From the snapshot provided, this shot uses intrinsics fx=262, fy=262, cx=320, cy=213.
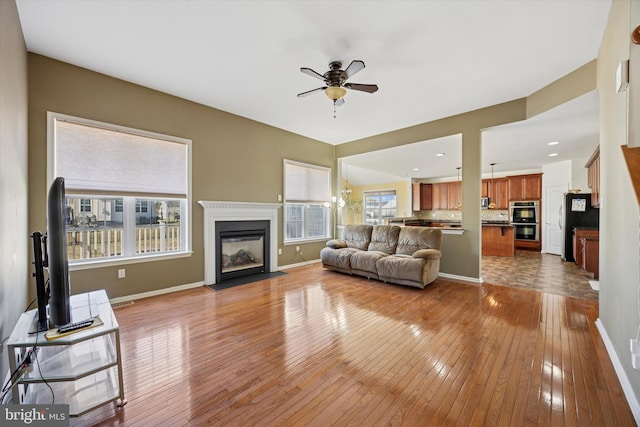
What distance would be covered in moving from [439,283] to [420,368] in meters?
2.76

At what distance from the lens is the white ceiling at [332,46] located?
2.33 m

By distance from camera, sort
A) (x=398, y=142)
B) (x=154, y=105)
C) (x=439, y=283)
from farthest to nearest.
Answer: (x=398, y=142)
(x=439, y=283)
(x=154, y=105)

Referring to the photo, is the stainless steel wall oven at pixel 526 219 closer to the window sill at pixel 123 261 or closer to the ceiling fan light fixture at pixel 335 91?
the ceiling fan light fixture at pixel 335 91

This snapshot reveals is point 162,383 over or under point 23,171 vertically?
under

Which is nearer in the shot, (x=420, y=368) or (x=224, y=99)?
(x=420, y=368)

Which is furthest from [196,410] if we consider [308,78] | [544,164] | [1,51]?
[544,164]

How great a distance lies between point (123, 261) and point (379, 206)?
383 inches

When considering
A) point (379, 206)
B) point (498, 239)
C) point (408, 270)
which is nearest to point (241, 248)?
point (408, 270)

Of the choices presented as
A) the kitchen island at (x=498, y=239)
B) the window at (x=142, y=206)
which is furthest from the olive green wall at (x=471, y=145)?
the window at (x=142, y=206)

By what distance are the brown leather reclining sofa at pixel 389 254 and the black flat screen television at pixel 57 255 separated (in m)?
3.89

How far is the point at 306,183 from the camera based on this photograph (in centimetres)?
619

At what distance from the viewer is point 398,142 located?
559 centimetres

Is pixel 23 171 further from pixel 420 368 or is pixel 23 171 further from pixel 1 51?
pixel 420 368

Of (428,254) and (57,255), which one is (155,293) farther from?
(428,254)
